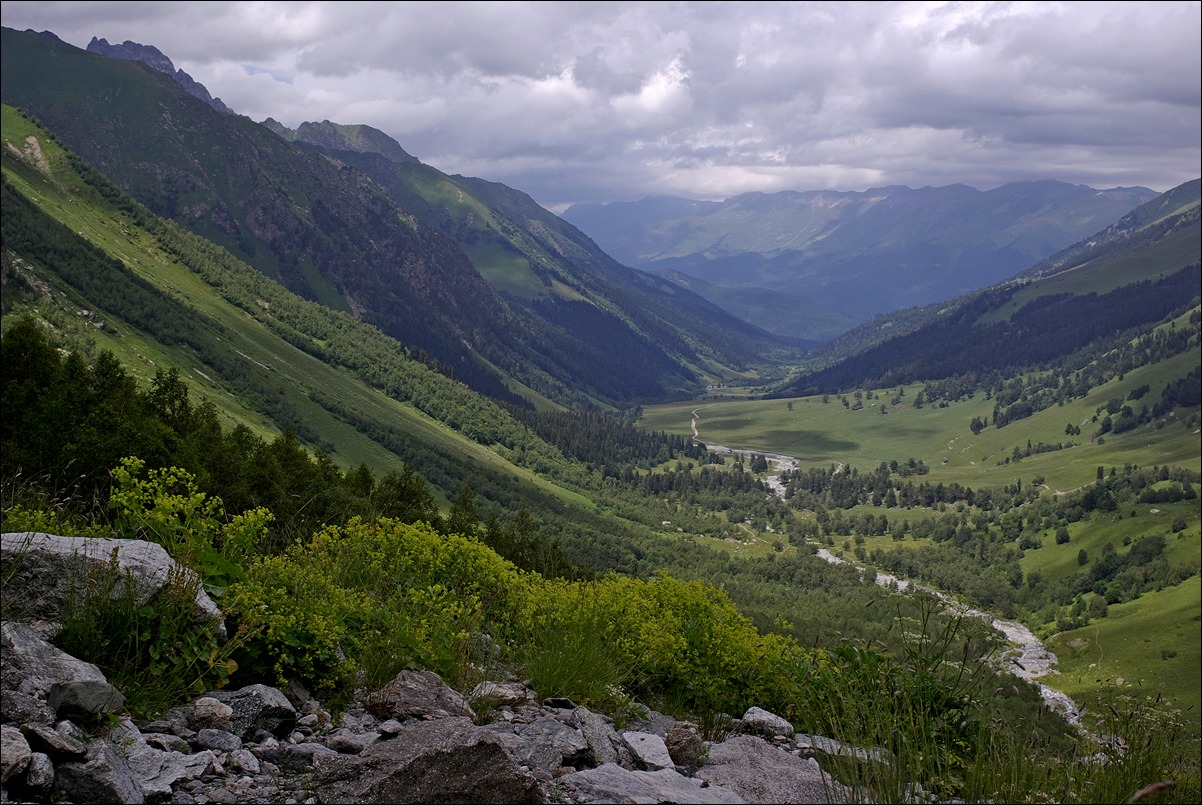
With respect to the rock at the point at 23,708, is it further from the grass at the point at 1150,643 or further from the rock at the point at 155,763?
the grass at the point at 1150,643

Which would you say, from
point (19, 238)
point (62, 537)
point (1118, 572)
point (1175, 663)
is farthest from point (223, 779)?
point (1118, 572)

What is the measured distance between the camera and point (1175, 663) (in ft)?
484

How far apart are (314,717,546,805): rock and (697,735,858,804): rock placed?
244 cm

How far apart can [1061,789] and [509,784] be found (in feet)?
17.2

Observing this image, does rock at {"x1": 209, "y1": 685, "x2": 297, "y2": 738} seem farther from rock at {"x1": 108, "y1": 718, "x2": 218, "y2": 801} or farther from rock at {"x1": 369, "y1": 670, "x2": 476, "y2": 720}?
rock at {"x1": 369, "y1": 670, "x2": 476, "y2": 720}

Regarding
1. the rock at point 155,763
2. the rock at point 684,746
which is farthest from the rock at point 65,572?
the rock at point 684,746

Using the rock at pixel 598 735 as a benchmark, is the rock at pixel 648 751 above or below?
below

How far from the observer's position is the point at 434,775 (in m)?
8.08

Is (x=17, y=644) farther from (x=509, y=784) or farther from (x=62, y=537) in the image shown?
(x=509, y=784)

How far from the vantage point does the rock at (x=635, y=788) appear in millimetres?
7793

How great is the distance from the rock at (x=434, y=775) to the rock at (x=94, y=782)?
1.65 m

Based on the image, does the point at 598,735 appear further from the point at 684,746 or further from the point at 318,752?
the point at 318,752

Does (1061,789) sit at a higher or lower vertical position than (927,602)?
lower

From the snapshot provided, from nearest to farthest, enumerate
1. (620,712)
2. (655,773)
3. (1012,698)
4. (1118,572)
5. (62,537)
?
1. (655,773)
2. (62,537)
3. (620,712)
4. (1012,698)
5. (1118,572)
